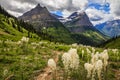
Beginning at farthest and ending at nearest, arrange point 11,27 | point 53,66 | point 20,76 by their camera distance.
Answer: point 11,27 < point 20,76 < point 53,66

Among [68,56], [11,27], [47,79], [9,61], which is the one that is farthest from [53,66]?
[11,27]

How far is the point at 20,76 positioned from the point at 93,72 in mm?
10447

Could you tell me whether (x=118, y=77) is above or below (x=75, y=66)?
below

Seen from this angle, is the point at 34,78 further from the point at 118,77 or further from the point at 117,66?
the point at 117,66

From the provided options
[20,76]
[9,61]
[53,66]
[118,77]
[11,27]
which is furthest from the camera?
[11,27]

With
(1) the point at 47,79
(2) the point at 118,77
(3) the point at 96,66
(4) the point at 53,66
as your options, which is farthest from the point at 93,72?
(2) the point at 118,77

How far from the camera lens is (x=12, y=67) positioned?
32.0 metres

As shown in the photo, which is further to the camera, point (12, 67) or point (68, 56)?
point (12, 67)

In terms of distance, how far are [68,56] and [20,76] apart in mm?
9980

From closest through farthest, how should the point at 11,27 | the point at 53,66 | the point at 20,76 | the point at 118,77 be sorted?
the point at 53,66 < the point at 20,76 < the point at 118,77 < the point at 11,27

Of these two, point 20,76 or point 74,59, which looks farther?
point 20,76

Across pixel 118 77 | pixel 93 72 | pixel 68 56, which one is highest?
pixel 68 56

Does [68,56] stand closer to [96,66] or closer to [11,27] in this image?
[96,66]

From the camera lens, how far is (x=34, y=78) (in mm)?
28047
